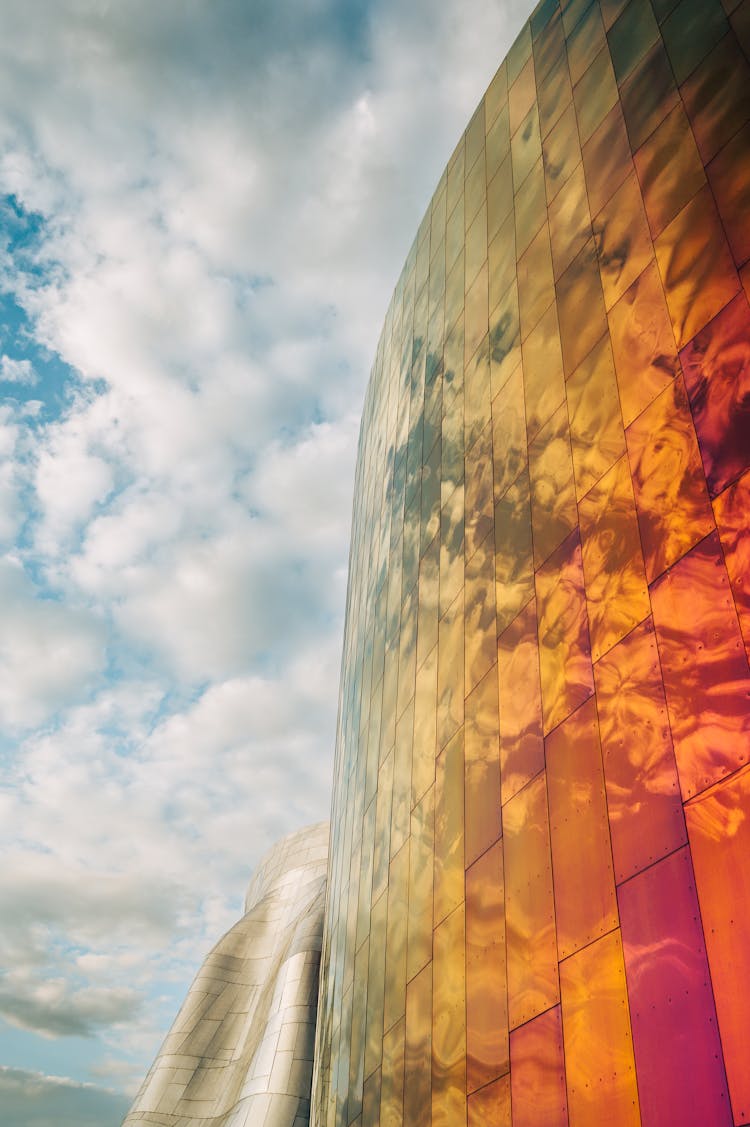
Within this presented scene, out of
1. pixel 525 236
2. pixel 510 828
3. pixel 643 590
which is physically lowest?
pixel 510 828

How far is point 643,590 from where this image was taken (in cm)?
657

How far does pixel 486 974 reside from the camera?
25.8ft

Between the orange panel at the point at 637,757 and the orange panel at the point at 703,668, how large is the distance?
13 cm

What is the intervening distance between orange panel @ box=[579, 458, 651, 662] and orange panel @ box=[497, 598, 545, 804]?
1201 millimetres

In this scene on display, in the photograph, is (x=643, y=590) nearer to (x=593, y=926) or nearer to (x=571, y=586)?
A: (x=571, y=586)

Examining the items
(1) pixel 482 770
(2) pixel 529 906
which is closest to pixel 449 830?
(1) pixel 482 770

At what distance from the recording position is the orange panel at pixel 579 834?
6149 mm

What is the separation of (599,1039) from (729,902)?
1776 mm

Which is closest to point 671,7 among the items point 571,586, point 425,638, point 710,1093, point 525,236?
point 525,236

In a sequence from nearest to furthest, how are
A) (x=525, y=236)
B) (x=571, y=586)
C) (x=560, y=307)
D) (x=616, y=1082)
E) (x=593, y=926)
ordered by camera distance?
(x=616, y=1082)
(x=593, y=926)
(x=571, y=586)
(x=560, y=307)
(x=525, y=236)

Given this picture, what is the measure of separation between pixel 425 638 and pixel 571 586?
5460mm

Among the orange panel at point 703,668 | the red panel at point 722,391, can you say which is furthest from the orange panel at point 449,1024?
the red panel at point 722,391

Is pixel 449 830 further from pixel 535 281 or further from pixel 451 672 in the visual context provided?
pixel 535 281

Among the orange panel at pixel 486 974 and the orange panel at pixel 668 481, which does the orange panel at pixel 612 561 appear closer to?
the orange panel at pixel 668 481
